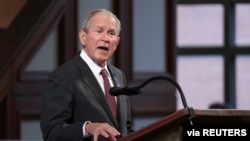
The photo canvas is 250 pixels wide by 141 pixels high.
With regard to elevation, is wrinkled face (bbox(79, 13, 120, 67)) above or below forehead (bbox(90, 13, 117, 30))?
below

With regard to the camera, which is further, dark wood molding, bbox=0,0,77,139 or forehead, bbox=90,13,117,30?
dark wood molding, bbox=0,0,77,139

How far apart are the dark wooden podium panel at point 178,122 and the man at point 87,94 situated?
11.4 inches

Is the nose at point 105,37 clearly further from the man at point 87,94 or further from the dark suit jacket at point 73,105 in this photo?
the dark suit jacket at point 73,105

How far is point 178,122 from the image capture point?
239 cm

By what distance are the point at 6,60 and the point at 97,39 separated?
242 centimetres

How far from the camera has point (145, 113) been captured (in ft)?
19.0

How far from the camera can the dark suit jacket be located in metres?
2.87

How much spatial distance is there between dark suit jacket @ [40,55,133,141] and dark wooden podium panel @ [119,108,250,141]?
1.52 ft

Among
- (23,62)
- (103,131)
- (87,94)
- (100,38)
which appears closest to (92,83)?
(87,94)

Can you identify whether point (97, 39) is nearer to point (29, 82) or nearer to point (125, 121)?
point (125, 121)

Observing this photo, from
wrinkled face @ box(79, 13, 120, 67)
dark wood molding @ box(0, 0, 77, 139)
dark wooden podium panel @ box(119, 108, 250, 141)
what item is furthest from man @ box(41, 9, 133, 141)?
dark wood molding @ box(0, 0, 77, 139)

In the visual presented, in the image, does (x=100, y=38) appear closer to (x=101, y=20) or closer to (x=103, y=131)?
(x=101, y=20)

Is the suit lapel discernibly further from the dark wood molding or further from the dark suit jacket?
the dark wood molding

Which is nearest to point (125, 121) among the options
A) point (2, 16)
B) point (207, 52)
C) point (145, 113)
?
point (2, 16)
